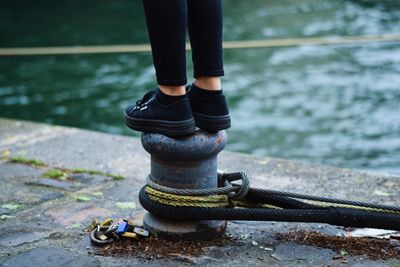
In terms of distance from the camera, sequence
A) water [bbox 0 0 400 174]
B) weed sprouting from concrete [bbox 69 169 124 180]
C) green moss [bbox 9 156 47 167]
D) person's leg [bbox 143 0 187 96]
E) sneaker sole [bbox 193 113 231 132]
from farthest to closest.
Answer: water [bbox 0 0 400 174], green moss [bbox 9 156 47 167], weed sprouting from concrete [bbox 69 169 124 180], sneaker sole [bbox 193 113 231 132], person's leg [bbox 143 0 187 96]

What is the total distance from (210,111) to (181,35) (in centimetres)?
20

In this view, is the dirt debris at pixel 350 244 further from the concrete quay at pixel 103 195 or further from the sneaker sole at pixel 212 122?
the sneaker sole at pixel 212 122

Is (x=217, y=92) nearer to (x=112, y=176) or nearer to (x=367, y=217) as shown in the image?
(x=367, y=217)

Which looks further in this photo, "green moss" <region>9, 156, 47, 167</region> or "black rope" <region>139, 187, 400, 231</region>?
"green moss" <region>9, 156, 47, 167</region>

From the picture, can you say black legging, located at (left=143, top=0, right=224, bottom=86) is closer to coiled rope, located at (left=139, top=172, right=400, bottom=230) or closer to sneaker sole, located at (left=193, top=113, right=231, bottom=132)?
sneaker sole, located at (left=193, top=113, right=231, bottom=132)

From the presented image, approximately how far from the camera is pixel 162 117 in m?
1.53

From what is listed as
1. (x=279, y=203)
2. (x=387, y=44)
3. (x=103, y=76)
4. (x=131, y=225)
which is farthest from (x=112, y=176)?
(x=387, y=44)

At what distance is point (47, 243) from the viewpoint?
5.35 ft

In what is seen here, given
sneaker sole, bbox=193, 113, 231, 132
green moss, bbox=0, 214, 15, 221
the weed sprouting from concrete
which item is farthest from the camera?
the weed sprouting from concrete

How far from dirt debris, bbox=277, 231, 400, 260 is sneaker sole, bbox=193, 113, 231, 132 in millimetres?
342

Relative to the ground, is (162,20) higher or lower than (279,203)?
higher

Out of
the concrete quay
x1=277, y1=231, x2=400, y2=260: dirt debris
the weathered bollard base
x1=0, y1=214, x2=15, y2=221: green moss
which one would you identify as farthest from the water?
x1=0, y1=214, x2=15, y2=221: green moss

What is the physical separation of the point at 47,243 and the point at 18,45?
4217mm

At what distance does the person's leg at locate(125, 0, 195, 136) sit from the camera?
1461 mm
